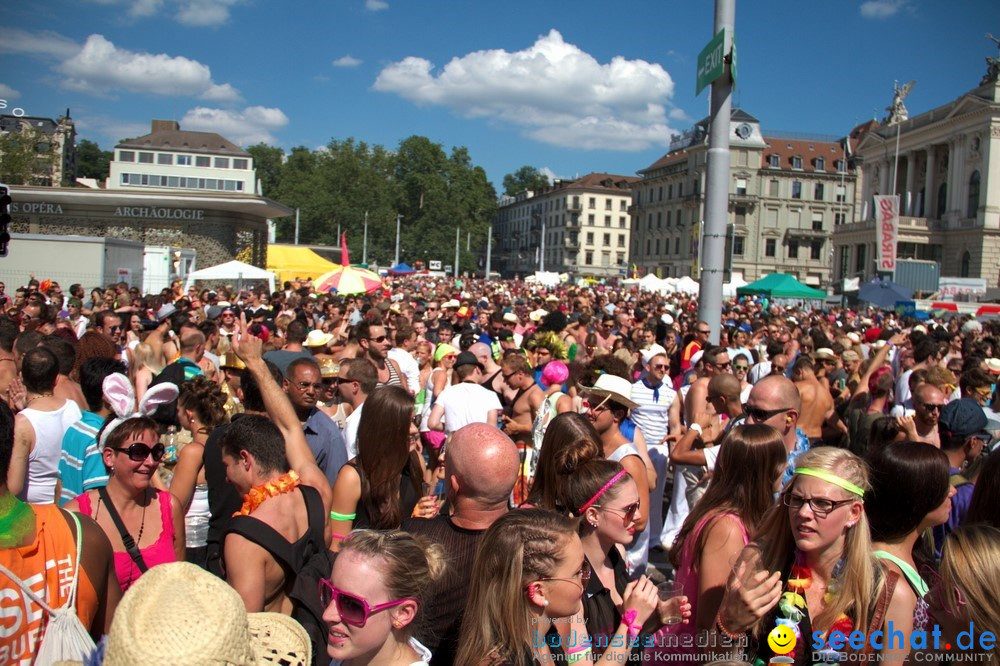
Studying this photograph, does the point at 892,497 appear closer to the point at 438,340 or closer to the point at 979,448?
the point at 979,448

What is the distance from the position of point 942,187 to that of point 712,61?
67.6 m

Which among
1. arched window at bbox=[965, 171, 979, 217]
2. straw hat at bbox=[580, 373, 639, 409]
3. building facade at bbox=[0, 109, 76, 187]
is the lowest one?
straw hat at bbox=[580, 373, 639, 409]

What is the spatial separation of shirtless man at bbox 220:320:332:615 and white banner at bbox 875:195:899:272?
29387 millimetres

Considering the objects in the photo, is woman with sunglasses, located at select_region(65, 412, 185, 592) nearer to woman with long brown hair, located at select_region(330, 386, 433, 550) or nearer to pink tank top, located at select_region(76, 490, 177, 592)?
pink tank top, located at select_region(76, 490, 177, 592)

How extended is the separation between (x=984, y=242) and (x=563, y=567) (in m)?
66.5

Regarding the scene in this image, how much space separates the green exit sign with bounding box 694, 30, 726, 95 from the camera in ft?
24.4

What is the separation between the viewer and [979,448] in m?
4.41

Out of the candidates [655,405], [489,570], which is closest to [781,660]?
[489,570]

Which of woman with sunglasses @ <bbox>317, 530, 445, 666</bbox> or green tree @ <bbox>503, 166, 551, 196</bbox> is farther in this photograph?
green tree @ <bbox>503, 166, 551, 196</bbox>

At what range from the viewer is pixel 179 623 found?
162cm

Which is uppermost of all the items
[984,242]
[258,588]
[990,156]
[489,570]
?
[990,156]

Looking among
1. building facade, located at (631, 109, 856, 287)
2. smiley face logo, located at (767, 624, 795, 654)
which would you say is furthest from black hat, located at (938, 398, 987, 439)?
building facade, located at (631, 109, 856, 287)

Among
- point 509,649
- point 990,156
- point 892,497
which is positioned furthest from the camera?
point 990,156

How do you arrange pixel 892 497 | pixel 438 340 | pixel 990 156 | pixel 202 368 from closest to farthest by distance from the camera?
pixel 892 497, pixel 202 368, pixel 438 340, pixel 990 156
